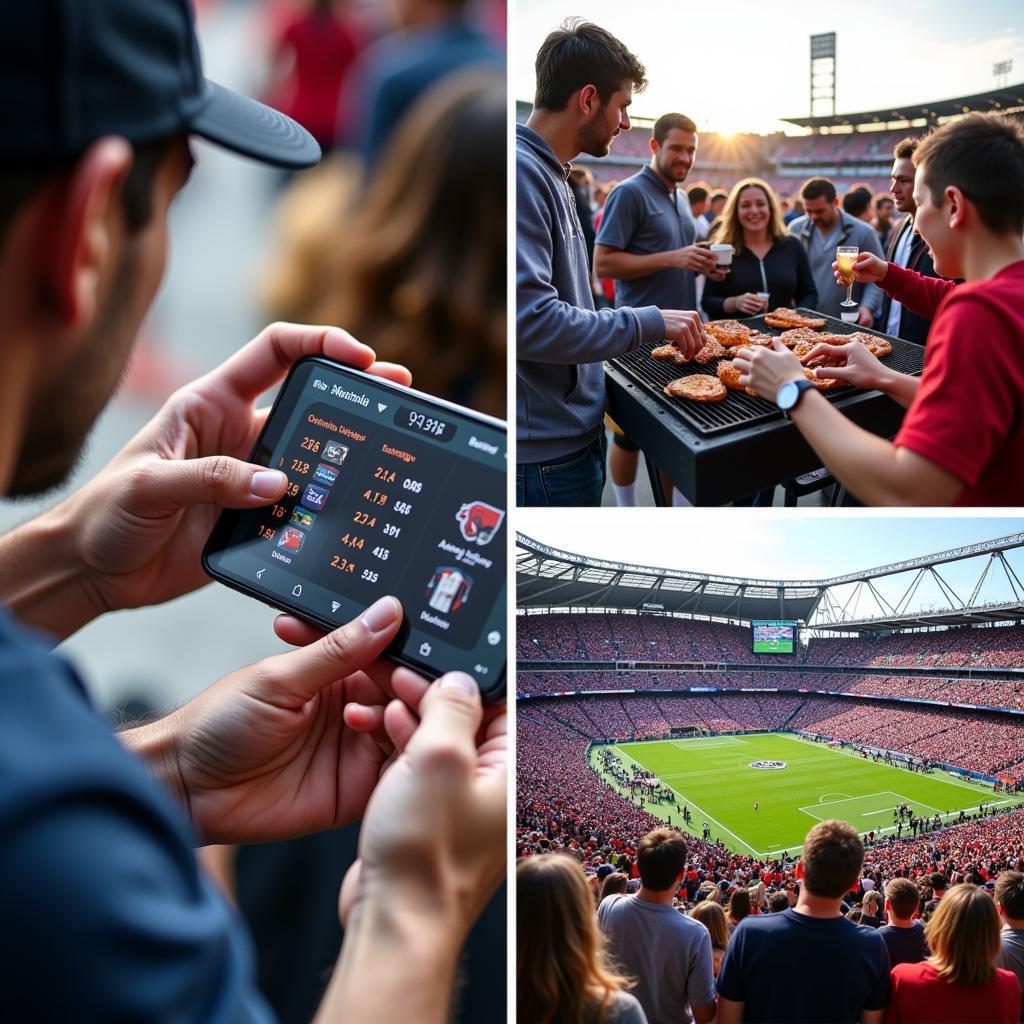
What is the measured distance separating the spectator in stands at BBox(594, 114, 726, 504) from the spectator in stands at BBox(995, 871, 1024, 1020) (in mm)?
914

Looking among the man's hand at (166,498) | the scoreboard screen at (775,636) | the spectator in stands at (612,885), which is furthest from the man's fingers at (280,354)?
the spectator in stands at (612,885)

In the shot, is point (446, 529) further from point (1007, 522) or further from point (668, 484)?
point (1007, 522)

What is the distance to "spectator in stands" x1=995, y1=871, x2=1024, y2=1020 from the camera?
5.02ft

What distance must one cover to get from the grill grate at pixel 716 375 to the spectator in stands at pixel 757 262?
47 millimetres

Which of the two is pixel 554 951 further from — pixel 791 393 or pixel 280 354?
pixel 280 354

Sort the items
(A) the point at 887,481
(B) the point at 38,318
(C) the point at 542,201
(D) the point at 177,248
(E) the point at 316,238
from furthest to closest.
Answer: (D) the point at 177,248 → (E) the point at 316,238 → (C) the point at 542,201 → (A) the point at 887,481 → (B) the point at 38,318

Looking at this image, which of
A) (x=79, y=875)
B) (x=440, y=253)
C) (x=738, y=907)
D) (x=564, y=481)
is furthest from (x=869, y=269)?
(x=79, y=875)

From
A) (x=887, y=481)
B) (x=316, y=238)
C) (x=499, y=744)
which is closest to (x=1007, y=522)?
(x=887, y=481)

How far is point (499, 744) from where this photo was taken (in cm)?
137

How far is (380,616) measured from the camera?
134cm

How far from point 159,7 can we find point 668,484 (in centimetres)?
103

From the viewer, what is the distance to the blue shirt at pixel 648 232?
5.71 feet

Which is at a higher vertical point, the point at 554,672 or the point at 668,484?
the point at 668,484

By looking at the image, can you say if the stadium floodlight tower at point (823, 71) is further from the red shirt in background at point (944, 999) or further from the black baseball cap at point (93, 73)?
the red shirt in background at point (944, 999)
